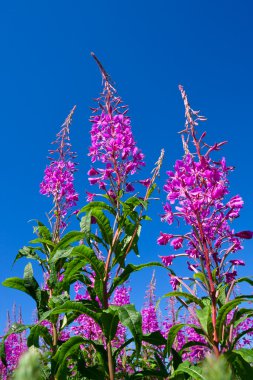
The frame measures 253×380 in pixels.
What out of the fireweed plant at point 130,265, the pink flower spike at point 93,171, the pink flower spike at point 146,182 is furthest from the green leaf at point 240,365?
the pink flower spike at point 93,171

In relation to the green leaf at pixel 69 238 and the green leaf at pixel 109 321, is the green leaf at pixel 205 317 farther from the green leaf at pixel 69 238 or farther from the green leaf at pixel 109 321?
the green leaf at pixel 69 238

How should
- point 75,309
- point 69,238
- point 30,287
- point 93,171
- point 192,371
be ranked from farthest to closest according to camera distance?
point 93,171
point 30,287
point 69,238
point 75,309
point 192,371

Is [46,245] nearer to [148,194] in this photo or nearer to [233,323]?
[148,194]

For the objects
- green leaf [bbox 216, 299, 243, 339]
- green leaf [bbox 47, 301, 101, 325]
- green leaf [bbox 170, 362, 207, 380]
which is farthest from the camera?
green leaf [bbox 47, 301, 101, 325]

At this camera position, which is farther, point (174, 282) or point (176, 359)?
point (174, 282)

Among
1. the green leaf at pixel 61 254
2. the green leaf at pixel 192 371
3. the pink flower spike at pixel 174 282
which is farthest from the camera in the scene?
the pink flower spike at pixel 174 282

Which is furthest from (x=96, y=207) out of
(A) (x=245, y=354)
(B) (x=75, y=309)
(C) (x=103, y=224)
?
(A) (x=245, y=354)

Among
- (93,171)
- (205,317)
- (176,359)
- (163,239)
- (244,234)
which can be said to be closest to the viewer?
(205,317)

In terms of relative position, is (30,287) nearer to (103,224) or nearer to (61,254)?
(61,254)

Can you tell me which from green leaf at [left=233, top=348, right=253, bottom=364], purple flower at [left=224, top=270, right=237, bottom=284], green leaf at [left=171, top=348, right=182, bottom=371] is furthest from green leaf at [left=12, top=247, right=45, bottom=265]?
green leaf at [left=233, top=348, right=253, bottom=364]

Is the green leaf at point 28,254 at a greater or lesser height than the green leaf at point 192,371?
greater

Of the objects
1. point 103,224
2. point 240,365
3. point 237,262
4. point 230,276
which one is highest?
point 103,224

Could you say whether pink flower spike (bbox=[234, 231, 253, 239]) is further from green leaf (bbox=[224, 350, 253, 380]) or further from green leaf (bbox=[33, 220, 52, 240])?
green leaf (bbox=[33, 220, 52, 240])

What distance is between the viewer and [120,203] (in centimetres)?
411
